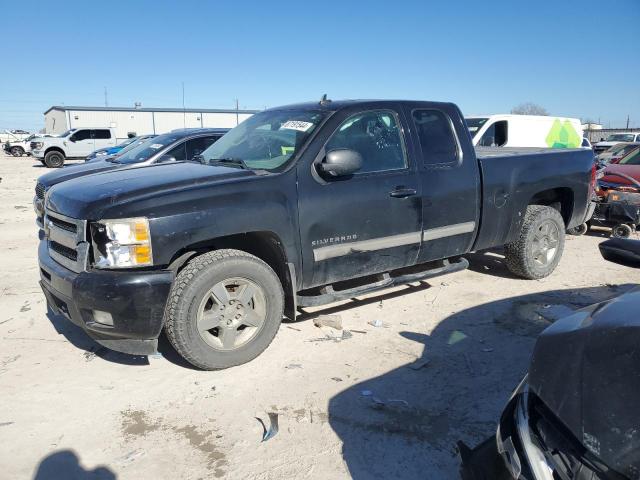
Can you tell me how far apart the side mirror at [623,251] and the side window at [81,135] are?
27438 millimetres

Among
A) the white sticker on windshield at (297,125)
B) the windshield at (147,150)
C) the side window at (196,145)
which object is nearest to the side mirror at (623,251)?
the white sticker on windshield at (297,125)

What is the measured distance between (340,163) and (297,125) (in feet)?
2.35

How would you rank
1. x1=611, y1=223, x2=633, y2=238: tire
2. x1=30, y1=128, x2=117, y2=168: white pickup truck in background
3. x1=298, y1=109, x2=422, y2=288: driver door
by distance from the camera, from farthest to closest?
x1=30, y1=128, x2=117, y2=168: white pickup truck in background
x1=611, y1=223, x2=633, y2=238: tire
x1=298, y1=109, x2=422, y2=288: driver door

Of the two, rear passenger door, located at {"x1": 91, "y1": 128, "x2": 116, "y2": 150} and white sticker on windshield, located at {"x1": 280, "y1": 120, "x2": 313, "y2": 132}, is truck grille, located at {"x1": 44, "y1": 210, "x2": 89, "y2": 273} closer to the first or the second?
white sticker on windshield, located at {"x1": 280, "y1": 120, "x2": 313, "y2": 132}

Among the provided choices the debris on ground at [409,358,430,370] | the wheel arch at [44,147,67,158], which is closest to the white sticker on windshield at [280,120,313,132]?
the debris on ground at [409,358,430,370]

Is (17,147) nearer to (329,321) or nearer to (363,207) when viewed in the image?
(329,321)

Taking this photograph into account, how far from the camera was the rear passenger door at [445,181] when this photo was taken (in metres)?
4.47

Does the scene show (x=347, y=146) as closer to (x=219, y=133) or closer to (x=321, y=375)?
(x=321, y=375)

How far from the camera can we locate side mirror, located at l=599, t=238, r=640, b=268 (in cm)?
222

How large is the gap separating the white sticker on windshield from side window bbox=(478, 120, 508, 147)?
952 cm

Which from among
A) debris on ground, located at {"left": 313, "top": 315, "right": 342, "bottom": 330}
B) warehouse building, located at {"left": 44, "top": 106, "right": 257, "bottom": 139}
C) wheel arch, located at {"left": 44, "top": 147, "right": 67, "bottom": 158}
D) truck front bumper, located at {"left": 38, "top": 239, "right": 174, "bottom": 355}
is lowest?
debris on ground, located at {"left": 313, "top": 315, "right": 342, "bottom": 330}

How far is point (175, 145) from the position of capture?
823 centimetres

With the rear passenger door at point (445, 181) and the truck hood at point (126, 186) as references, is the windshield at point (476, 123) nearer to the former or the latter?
the rear passenger door at point (445, 181)

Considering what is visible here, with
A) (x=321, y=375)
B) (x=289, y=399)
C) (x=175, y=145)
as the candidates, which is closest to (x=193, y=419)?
(x=289, y=399)
